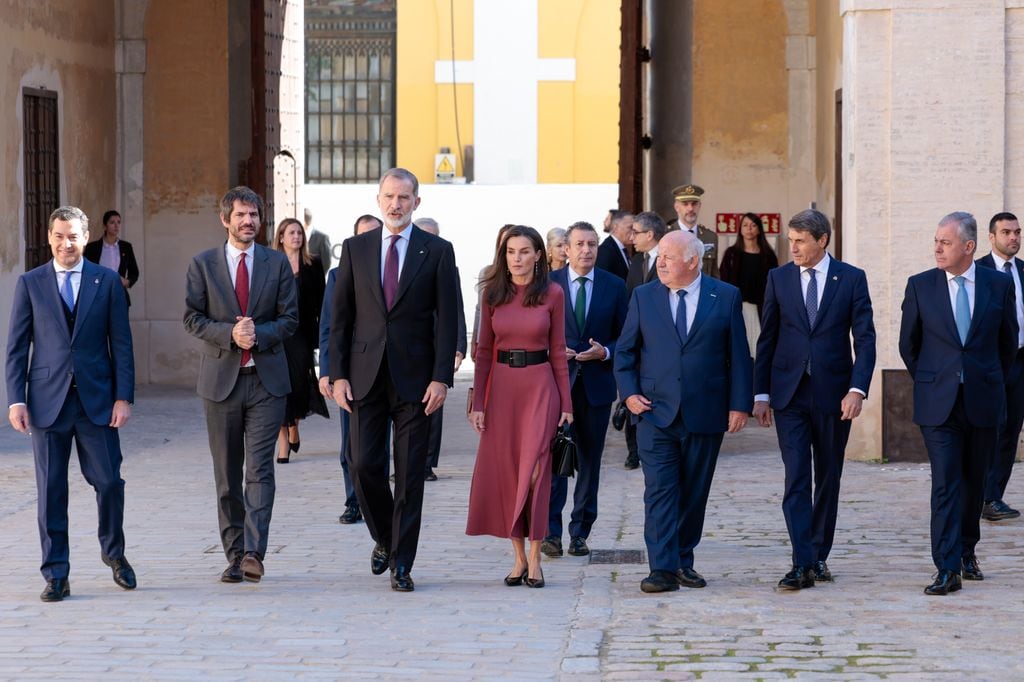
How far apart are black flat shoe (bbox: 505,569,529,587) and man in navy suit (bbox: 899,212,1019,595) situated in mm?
1791

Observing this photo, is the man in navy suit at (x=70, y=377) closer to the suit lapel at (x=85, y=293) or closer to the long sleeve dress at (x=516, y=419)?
the suit lapel at (x=85, y=293)

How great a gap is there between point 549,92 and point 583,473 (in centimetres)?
2580

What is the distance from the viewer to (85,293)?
7.61m

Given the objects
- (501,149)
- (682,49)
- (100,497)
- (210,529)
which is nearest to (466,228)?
(501,149)

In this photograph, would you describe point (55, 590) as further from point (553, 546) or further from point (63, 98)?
point (63, 98)

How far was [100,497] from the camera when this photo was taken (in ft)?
25.1

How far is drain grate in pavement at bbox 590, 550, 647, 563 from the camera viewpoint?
851 centimetres

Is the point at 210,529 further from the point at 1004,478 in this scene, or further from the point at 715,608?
the point at 1004,478

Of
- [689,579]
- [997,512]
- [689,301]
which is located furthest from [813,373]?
[997,512]

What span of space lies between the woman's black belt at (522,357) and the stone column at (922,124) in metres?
4.46

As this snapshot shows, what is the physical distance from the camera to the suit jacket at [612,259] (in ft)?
40.1

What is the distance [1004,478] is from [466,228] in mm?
18030

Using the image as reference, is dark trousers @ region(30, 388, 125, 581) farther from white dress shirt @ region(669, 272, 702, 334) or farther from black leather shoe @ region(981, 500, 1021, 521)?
black leather shoe @ region(981, 500, 1021, 521)

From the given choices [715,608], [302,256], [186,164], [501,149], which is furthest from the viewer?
[501,149]
